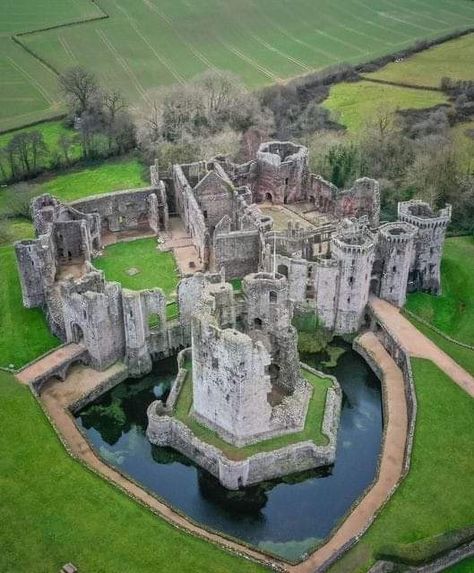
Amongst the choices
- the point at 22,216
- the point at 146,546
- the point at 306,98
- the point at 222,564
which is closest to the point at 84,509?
the point at 146,546

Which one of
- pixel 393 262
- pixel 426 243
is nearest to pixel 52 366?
pixel 393 262

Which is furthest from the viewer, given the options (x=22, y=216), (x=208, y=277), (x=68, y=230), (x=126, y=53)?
(x=126, y=53)

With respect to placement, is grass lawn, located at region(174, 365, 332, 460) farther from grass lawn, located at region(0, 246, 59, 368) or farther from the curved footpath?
grass lawn, located at region(0, 246, 59, 368)

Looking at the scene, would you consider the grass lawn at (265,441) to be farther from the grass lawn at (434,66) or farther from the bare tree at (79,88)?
the grass lawn at (434,66)

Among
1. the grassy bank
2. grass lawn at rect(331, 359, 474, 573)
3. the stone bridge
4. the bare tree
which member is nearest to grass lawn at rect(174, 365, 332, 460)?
grass lawn at rect(331, 359, 474, 573)

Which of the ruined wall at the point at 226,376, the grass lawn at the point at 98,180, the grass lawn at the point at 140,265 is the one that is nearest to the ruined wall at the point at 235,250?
the grass lawn at the point at 140,265

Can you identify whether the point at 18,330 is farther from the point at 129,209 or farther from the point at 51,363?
the point at 129,209

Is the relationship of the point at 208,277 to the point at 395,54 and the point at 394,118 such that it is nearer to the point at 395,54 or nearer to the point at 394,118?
the point at 394,118
